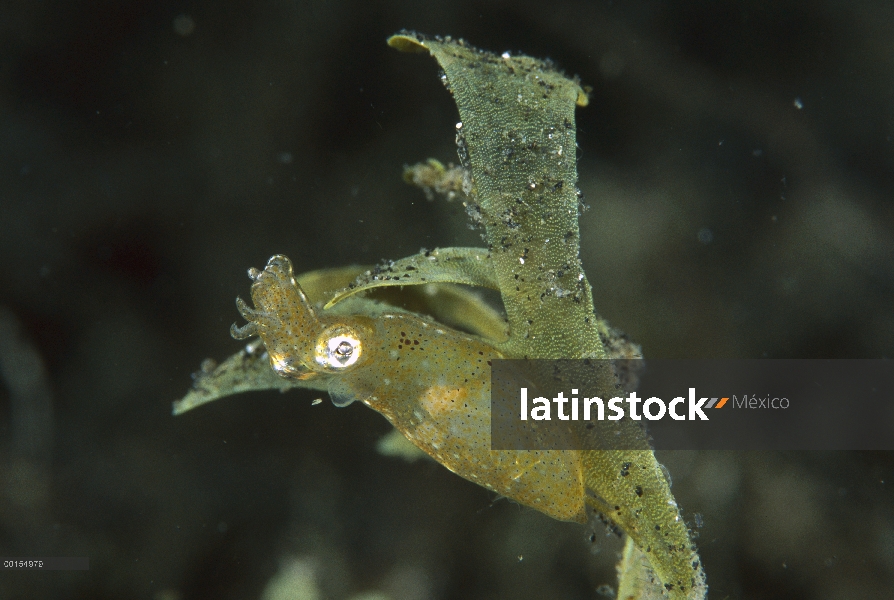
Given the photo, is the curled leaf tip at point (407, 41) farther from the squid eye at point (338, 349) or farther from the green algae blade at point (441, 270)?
the squid eye at point (338, 349)

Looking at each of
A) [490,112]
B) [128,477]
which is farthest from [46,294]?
[490,112]

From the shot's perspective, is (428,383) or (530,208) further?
(428,383)

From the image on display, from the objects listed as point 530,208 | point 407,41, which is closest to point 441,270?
point 530,208

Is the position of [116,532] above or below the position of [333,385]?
below

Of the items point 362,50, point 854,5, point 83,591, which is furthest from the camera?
point 83,591

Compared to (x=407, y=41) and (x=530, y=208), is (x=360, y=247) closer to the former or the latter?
(x=407, y=41)

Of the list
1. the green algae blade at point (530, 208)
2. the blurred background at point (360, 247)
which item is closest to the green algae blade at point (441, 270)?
the green algae blade at point (530, 208)

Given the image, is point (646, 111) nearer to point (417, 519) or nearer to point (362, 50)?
point (362, 50)
